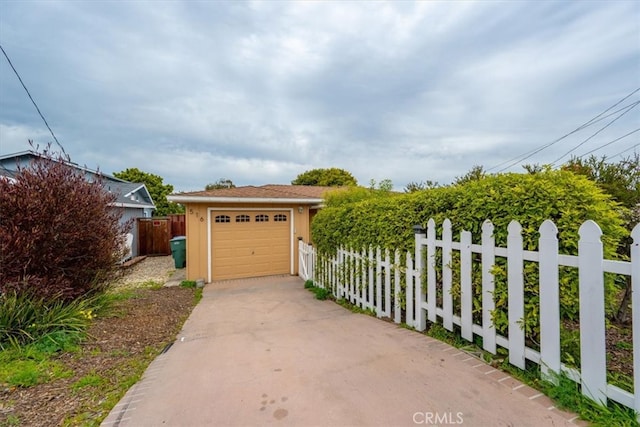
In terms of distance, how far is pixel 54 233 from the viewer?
3879 millimetres

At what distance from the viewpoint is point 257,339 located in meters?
3.53

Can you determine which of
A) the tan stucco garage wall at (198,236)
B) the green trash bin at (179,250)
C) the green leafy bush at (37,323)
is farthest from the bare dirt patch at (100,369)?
the green trash bin at (179,250)

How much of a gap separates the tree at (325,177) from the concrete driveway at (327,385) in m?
24.0

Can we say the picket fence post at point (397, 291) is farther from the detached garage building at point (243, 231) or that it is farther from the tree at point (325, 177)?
the tree at point (325, 177)

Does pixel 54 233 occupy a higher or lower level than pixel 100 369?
higher

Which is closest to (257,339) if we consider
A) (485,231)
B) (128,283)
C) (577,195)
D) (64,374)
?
(64,374)

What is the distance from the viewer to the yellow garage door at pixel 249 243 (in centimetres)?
841

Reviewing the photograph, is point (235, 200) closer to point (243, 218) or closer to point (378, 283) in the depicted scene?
point (243, 218)

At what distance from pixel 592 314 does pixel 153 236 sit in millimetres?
15839

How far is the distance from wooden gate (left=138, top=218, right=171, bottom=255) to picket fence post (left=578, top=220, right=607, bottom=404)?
1531cm

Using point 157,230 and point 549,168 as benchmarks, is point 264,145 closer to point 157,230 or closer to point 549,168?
point 157,230

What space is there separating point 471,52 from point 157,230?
48.3 ft

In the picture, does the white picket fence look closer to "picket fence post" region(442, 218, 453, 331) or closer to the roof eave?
"picket fence post" region(442, 218, 453, 331)

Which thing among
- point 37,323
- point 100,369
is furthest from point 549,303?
point 37,323
